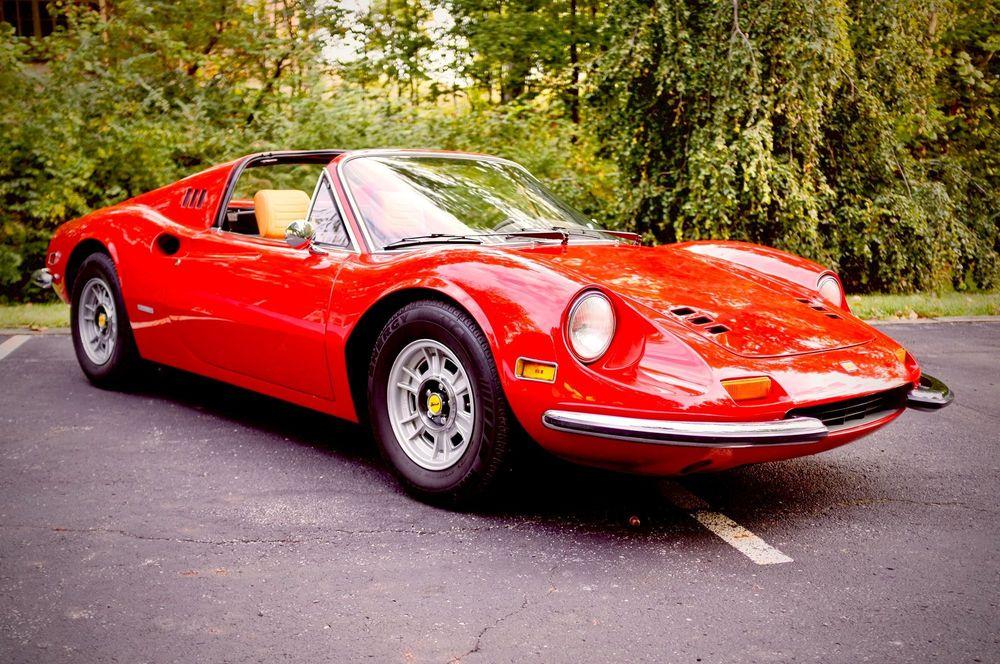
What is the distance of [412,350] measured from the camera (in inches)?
131

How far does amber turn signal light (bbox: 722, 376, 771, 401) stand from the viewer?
→ 2.83 m

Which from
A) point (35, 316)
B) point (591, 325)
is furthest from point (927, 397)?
point (35, 316)

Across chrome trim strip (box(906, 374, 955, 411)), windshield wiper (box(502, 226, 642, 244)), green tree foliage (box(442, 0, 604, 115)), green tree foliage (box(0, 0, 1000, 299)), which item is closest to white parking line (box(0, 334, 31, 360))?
green tree foliage (box(0, 0, 1000, 299))

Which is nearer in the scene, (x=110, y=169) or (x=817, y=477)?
(x=817, y=477)

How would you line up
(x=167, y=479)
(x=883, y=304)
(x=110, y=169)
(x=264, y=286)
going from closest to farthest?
(x=167, y=479)
(x=264, y=286)
(x=883, y=304)
(x=110, y=169)

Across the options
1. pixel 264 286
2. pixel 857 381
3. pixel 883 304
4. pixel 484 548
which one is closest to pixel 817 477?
pixel 857 381

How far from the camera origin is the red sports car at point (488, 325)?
2859mm

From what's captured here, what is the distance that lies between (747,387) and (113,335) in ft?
11.7

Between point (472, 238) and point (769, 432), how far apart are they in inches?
58.2

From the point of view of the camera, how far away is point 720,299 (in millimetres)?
3438

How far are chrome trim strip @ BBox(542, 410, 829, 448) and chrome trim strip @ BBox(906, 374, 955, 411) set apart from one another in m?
0.64

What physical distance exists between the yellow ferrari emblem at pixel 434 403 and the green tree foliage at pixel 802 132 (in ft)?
19.3

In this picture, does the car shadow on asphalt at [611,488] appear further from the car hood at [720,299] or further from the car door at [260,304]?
the car hood at [720,299]

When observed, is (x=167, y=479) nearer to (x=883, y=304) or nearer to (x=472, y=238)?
(x=472, y=238)
